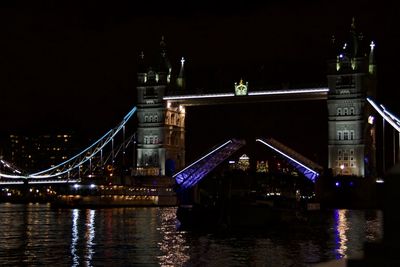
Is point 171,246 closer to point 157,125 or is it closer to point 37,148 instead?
point 157,125

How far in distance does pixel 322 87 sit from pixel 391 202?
6314 centimetres

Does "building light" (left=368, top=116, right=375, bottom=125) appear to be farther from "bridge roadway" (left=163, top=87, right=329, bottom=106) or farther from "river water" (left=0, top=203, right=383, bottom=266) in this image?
"river water" (left=0, top=203, right=383, bottom=266)

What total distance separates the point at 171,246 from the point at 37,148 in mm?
110287

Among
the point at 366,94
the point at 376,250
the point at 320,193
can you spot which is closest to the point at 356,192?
the point at 320,193

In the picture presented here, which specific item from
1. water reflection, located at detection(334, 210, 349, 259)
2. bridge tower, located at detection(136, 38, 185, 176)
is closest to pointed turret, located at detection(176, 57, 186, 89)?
bridge tower, located at detection(136, 38, 185, 176)

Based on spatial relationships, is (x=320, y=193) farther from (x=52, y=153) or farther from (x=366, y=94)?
(x=52, y=153)

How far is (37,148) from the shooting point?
134 m

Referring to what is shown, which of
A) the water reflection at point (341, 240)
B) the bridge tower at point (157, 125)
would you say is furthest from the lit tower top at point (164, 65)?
the water reflection at point (341, 240)

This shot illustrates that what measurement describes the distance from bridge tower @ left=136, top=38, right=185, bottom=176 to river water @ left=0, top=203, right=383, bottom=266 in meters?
38.8

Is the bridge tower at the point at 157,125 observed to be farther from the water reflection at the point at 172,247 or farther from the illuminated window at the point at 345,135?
the water reflection at the point at 172,247

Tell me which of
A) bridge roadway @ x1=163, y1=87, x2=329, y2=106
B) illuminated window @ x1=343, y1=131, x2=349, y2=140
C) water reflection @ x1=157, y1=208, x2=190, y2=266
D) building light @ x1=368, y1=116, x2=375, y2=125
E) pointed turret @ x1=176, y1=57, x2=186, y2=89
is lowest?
water reflection @ x1=157, y1=208, x2=190, y2=266

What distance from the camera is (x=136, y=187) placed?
73.9m

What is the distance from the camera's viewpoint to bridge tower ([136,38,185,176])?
76750mm

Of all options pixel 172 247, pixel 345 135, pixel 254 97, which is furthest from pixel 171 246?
pixel 254 97
